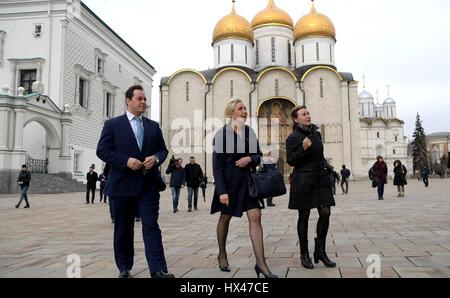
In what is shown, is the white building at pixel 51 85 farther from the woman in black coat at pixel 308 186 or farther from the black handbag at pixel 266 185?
the black handbag at pixel 266 185

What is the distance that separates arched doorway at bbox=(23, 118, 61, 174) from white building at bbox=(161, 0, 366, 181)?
16.0 meters

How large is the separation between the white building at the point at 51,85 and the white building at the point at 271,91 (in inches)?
394

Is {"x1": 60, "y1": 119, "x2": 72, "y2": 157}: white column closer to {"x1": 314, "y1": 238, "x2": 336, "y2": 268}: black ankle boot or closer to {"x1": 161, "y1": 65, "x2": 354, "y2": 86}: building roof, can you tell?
{"x1": 161, "y1": 65, "x2": 354, "y2": 86}: building roof

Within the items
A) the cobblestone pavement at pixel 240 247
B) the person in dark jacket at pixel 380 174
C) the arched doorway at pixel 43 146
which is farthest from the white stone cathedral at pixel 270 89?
the cobblestone pavement at pixel 240 247

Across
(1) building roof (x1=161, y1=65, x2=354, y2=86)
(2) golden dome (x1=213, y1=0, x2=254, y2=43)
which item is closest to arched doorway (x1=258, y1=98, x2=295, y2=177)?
(1) building roof (x1=161, y1=65, x2=354, y2=86)

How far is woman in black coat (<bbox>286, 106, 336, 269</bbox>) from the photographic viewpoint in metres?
4.43

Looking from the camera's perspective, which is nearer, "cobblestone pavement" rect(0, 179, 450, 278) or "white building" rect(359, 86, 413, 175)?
"cobblestone pavement" rect(0, 179, 450, 278)

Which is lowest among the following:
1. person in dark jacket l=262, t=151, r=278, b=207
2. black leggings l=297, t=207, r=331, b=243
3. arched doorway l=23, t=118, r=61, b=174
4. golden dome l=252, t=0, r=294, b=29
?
black leggings l=297, t=207, r=331, b=243

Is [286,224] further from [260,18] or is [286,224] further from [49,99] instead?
[260,18]

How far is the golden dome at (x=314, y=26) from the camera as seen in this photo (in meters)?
43.6

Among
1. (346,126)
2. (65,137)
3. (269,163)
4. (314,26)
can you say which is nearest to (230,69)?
(314,26)

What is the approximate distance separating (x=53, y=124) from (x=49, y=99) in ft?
5.04
